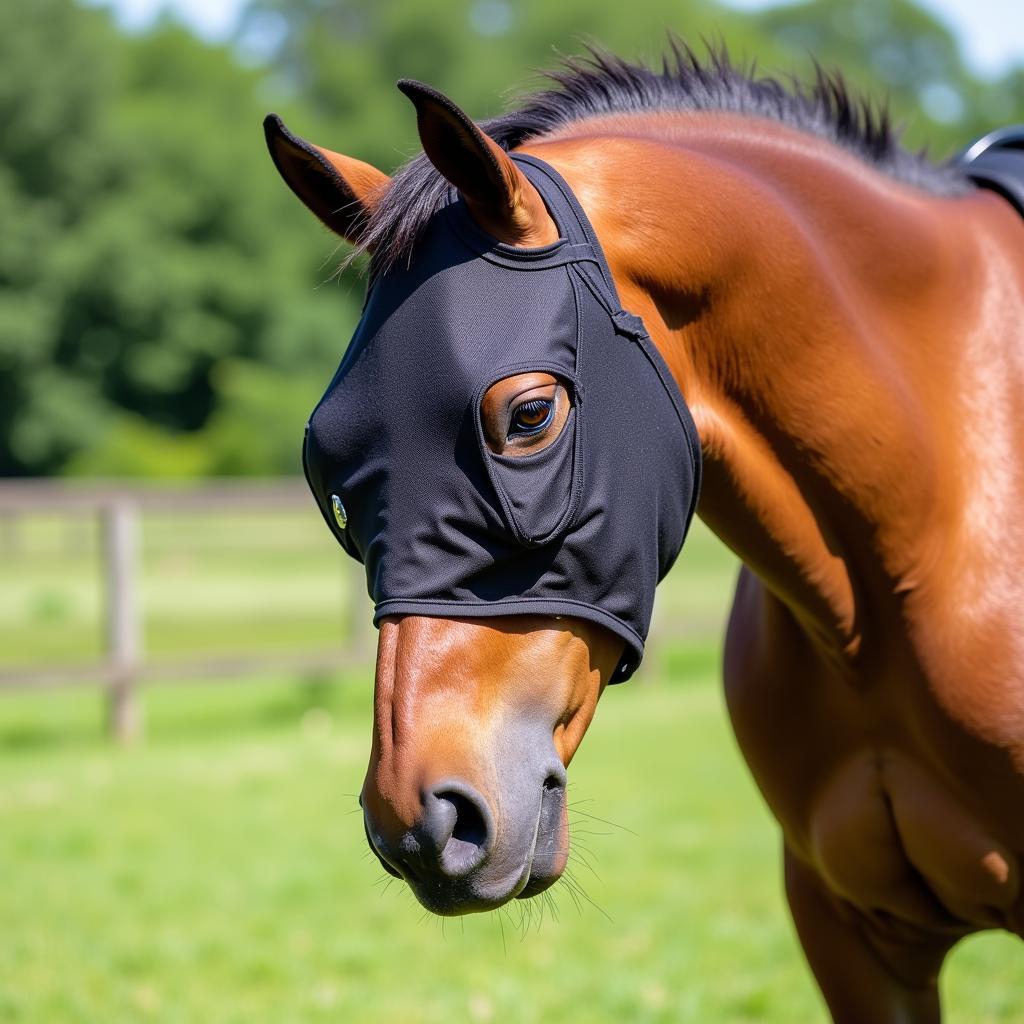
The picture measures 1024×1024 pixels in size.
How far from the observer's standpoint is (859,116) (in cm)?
236

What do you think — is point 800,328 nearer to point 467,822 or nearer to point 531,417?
point 531,417

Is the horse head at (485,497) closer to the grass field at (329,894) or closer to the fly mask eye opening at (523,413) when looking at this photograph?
the fly mask eye opening at (523,413)

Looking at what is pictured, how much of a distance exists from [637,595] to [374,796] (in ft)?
1.52

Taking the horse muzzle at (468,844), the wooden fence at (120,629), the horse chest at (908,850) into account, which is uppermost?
the horse muzzle at (468,844)

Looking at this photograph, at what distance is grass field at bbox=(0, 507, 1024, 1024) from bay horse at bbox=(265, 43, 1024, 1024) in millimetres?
229

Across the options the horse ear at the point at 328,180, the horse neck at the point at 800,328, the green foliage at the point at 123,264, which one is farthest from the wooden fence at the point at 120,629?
the green foliage at the point at 123,264

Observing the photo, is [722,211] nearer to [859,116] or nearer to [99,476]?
[859,116]

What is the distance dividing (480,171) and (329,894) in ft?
13.3

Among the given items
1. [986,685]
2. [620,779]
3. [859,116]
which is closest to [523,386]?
[986,685]

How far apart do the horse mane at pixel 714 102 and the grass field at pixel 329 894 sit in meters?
1.14

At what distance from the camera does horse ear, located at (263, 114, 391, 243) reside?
1.85 m

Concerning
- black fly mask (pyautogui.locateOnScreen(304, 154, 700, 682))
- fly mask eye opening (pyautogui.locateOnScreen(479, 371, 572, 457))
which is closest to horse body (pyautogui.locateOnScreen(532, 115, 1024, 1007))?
black fly mask (pyautogui.locateOnScreen(304, 154, 700, 682))

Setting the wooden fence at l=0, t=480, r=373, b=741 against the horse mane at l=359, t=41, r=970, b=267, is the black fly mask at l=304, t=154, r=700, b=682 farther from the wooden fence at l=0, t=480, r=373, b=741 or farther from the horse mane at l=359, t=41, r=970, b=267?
the wooden fence at l=0, t=480, r=373, b=741

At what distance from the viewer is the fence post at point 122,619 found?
27.6 ft
